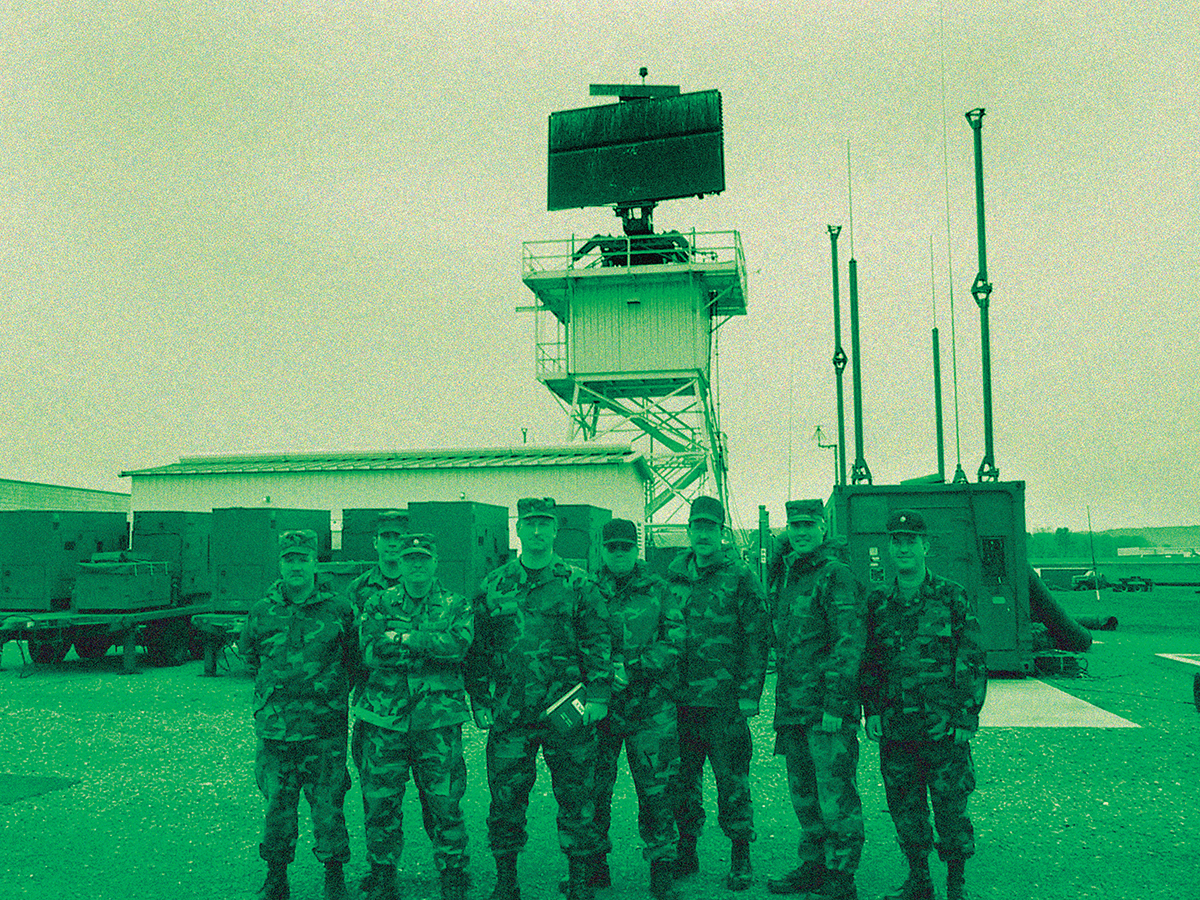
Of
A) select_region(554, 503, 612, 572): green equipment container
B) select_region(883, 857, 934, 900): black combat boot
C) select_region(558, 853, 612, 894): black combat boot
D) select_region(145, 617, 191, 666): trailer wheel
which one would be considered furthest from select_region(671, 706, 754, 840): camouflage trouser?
select_region(145, 617, 191, 666): trailer wheel

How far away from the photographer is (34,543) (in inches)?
539

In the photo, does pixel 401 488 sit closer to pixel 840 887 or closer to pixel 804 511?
pixel 804 511

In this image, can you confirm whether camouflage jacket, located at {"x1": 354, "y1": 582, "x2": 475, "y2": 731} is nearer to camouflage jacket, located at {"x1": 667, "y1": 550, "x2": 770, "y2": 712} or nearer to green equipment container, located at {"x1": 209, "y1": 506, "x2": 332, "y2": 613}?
camouflage jacket, located at {"x1": 667, "y1": 550, "x2": 770, "y2": 712}

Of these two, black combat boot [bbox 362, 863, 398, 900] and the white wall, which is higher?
the white wall

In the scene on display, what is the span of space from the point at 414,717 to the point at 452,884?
32.6 inches

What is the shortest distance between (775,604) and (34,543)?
1307cm

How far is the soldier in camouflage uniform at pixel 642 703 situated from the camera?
4586 millimetres

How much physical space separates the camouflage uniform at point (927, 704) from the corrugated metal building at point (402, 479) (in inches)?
631

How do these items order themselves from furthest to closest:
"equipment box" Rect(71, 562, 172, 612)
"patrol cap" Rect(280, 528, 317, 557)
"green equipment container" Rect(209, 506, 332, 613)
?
"green equipment container" Rect(209, 506, 332, 613)
"equipment box" Rect(71, 562, 172, 612)
"patrol cap" Rect(280, 528, 317, 557)

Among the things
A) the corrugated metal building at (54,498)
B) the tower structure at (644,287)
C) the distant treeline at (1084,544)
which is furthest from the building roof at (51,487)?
the distant treeline at (1084,544)

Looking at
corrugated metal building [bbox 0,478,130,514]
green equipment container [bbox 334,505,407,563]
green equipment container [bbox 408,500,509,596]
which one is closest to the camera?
green equipment container [bbox 408,500,509,596]

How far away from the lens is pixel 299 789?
15.0ft

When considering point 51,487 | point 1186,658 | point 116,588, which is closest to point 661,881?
point 1186,658

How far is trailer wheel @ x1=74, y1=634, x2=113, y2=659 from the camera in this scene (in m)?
14.0
